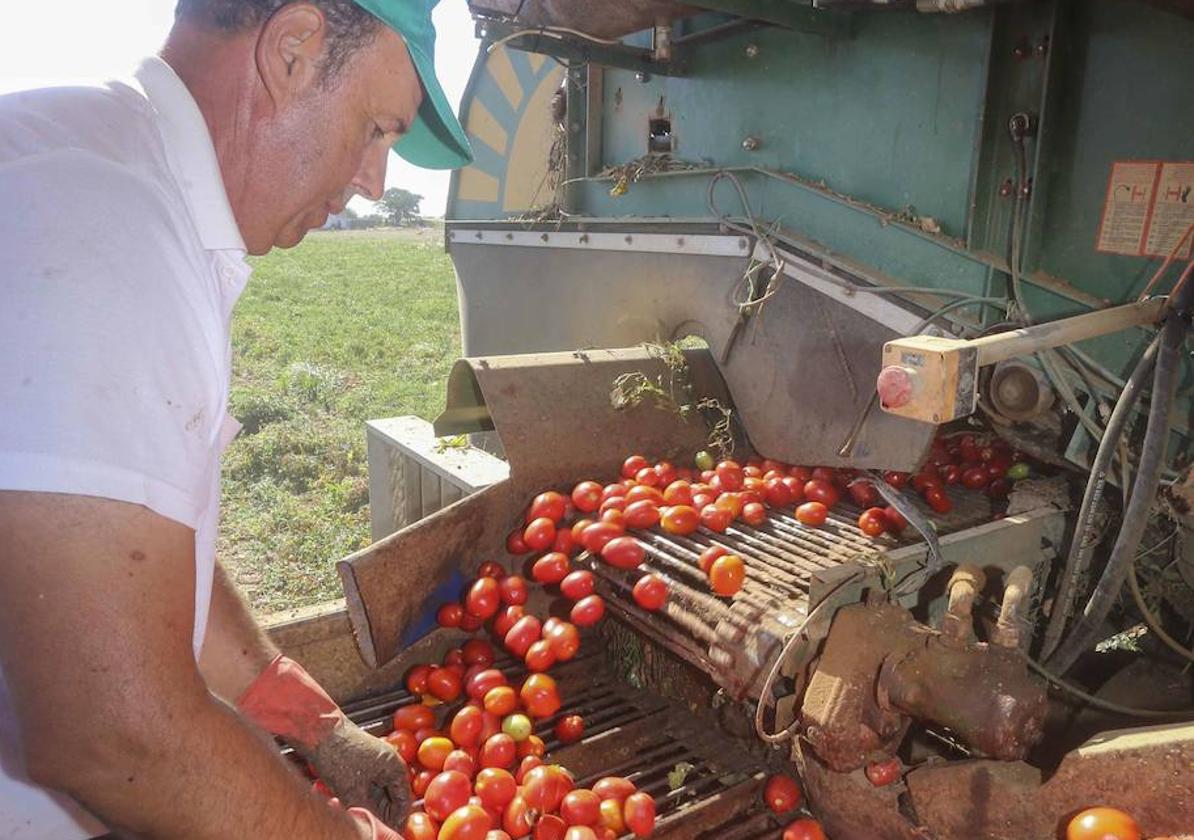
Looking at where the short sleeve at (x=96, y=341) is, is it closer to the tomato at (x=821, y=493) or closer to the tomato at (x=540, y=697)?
the tomato at (x=540, y=697)

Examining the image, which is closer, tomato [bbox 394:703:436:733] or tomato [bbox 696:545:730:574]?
tomato [bbox 696:545:730:574]

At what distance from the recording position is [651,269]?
421cm

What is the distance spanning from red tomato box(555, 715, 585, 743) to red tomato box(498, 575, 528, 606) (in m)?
0.47

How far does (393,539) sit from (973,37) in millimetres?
2715

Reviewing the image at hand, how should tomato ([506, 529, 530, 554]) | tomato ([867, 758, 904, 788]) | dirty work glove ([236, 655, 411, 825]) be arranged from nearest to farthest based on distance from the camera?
1. dirty work glove ([236, 655, 411, 825])
2. tomato ([867, 758, 904, 788])
3. tomato ([506, 529, 530, 554])

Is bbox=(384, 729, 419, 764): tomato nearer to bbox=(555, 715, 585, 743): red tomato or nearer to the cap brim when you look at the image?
bbox=(555, 715, 585, 743): red tomato

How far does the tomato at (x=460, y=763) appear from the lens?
8.52 feet

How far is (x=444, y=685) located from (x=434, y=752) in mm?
332

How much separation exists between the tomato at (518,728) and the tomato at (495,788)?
186mm

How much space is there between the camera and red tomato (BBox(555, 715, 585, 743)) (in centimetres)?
282

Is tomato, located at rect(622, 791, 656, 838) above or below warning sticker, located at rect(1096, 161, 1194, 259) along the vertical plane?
below

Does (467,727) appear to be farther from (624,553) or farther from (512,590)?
(624,553)

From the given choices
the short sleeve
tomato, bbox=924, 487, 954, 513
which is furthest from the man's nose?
tomato, bbox=924, 487, 954, 513

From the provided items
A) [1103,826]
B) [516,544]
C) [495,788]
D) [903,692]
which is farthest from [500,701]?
[1103,826]
